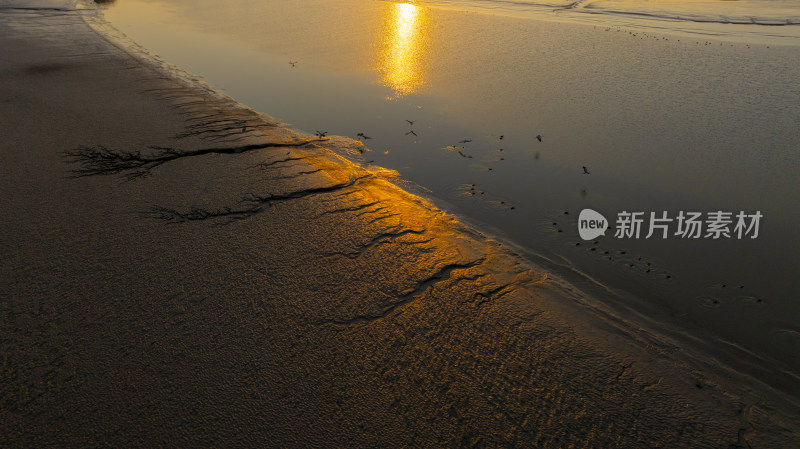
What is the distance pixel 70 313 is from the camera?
10.4 feet

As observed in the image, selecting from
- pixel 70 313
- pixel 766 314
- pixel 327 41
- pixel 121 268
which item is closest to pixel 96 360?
pixel 70 313

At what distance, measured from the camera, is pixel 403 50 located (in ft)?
38.9

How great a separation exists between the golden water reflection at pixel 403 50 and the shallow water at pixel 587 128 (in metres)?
0.09

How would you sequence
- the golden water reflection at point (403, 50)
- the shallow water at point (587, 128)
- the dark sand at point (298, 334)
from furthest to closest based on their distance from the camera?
the golden water reflection at point (403, 50) → the shallow water at point (587, 128) → the dark sand at point (298, 334)

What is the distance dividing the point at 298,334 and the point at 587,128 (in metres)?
5.92

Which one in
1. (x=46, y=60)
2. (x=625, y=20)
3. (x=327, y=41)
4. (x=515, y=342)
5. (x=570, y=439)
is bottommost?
(x=570, y=439)

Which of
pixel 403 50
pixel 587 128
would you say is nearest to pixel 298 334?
pixel 587 128

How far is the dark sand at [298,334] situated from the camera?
2.56 m

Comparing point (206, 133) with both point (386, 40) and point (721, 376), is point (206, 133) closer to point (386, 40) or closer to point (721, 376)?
point (721, 376)

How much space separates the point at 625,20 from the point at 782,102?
439 inches
